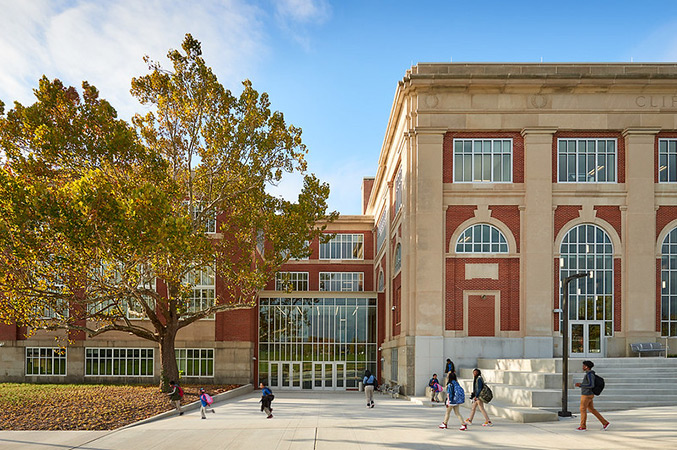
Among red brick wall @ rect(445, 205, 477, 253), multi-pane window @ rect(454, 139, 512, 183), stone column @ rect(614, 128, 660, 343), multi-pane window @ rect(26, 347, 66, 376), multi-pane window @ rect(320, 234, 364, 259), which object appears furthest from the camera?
multi-pane window @ rect(320, 234, 364, 259)

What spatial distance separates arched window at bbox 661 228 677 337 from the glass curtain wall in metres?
20.2

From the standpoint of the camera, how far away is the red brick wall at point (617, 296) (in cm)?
3319

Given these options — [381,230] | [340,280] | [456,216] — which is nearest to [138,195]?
[456,216]

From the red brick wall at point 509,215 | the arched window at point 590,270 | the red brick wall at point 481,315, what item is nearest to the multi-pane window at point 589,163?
the arched window at point 590,270

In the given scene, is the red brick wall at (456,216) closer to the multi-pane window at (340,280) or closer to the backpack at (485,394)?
the backpack at (485,394)

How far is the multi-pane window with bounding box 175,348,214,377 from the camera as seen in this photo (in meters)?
43.9

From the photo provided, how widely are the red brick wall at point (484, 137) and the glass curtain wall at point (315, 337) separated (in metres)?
16.5

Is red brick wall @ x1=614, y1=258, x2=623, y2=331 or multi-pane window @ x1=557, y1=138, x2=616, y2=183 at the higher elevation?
multi-pane window @ x1=557, y1=138, x2=616, y2=183

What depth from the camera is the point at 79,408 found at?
24.8 meters

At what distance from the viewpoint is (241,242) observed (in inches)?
1346

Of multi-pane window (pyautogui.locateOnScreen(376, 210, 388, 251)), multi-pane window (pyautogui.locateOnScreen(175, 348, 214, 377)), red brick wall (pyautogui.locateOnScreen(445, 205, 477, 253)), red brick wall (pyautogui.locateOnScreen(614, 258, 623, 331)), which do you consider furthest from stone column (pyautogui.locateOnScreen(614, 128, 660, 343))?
multi-pane window (pyautogui.locateOnScreen(175, 348, 214, 377))

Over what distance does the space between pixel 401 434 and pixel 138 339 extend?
30.1 m

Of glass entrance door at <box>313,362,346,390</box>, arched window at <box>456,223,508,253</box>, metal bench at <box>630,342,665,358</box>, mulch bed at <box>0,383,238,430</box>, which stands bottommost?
glass entrance door at <box>313,362,346,390</box>

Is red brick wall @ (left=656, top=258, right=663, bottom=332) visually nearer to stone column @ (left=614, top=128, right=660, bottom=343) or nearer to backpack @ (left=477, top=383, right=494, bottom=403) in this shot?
stone column @ (left=614, top=128, right=660, bottom=343)
